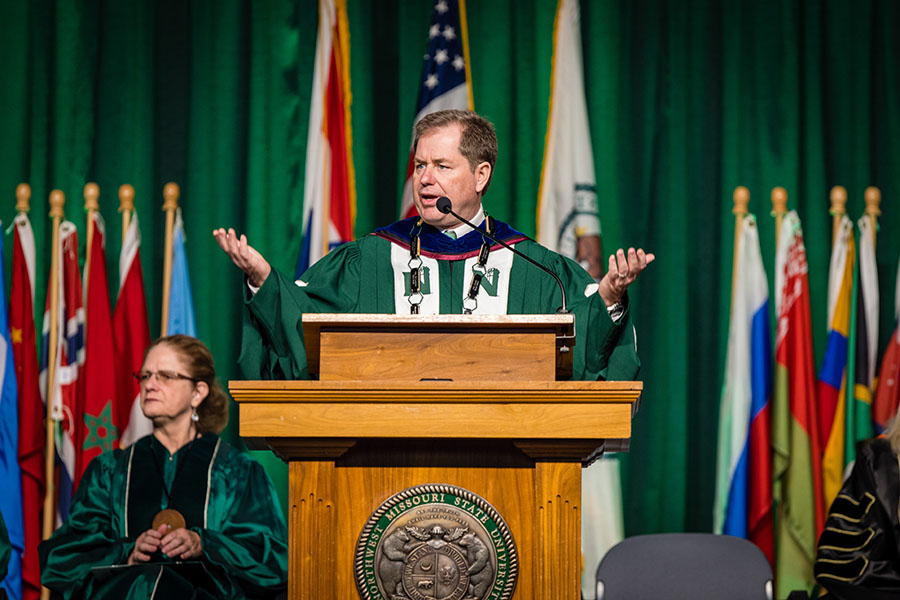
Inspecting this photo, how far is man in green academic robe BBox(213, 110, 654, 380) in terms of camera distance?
279 centimetres

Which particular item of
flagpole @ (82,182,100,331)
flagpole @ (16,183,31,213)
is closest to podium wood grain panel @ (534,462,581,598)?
flagpole @ (82,182,100,331)

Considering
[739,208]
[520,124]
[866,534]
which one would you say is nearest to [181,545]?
[866,534]

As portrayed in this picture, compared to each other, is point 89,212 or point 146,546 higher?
point 89,212

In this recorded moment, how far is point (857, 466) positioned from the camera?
15.6 feet

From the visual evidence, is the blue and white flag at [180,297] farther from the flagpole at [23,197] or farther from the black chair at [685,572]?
the black chair at [685,572]

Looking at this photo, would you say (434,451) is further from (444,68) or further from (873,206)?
(873,206)

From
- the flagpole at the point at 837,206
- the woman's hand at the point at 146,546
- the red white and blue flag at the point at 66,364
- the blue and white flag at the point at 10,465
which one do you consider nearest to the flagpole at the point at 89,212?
the red white and blue flag at the point at 66,364

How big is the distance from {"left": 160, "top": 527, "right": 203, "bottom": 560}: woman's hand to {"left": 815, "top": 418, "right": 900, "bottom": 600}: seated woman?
2452mm

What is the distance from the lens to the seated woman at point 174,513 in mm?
4113

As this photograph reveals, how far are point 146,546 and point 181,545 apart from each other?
4.8 inches

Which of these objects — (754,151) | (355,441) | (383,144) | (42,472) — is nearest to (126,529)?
(42,472)

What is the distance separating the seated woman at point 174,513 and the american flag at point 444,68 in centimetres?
180

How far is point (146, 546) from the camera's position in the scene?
4.09 metres

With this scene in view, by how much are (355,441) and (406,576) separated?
285mm
